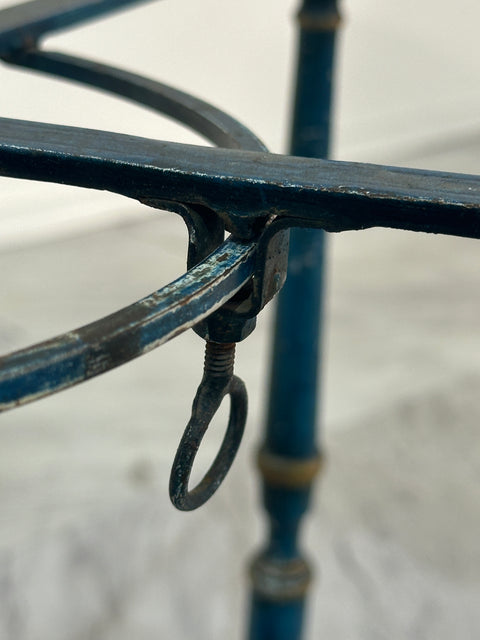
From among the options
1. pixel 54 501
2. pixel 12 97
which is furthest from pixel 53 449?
pixel 12 97

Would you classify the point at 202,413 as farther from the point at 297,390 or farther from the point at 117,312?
the point at 297,390

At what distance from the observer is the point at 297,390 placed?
3.21ft

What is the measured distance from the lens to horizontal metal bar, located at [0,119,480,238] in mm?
327

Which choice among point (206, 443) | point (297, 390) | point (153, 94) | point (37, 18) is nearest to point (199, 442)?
point (153, 94)

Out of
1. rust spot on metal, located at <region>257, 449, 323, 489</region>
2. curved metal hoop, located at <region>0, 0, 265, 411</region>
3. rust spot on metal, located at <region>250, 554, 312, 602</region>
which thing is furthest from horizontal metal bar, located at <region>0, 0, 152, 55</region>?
rust spot on metal, located at <region>250, 554, 312, 602</region>

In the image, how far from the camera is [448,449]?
170cm

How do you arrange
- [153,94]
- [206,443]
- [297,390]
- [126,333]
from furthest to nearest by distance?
[206,443], [297,390], [153,94], [126,333]

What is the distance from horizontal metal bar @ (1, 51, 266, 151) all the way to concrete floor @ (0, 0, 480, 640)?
79 cm

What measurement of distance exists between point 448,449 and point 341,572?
33 centimetres

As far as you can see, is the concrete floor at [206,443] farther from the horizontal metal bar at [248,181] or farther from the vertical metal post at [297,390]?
the horizontal metal bar at [248,181]

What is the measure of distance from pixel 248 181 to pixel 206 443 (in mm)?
1338

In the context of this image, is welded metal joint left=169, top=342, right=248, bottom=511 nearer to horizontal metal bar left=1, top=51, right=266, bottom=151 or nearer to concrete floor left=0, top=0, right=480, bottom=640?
horizontal metal bar left=1, top=51, right=266, bottom=151

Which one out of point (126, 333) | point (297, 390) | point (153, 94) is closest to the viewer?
point (126, 333)

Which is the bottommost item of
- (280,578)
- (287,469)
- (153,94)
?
(280,578)
